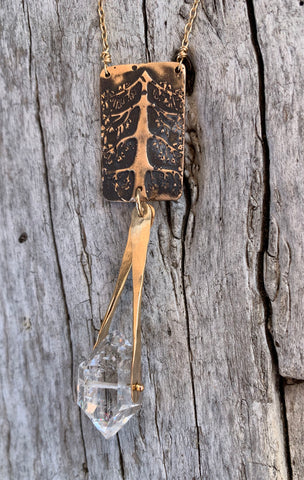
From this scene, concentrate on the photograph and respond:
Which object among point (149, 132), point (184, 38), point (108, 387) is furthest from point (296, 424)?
point (184, 38)

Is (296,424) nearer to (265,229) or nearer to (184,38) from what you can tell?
(265,229)

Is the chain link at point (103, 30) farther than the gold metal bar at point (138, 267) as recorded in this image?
Yes

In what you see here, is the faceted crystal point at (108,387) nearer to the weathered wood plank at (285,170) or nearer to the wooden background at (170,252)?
the wooden background at (170,252)

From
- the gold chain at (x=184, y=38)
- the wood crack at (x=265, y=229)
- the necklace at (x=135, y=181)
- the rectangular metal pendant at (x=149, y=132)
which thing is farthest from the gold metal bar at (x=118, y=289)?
the gold chain at (x=184, y=38)

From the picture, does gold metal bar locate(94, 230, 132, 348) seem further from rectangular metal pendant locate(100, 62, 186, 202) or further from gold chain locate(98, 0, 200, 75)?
gold chain locate(98, 0, 200, 75)

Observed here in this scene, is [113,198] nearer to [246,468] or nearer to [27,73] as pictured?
[27,73]

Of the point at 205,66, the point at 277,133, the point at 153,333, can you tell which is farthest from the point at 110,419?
the point at 205,66

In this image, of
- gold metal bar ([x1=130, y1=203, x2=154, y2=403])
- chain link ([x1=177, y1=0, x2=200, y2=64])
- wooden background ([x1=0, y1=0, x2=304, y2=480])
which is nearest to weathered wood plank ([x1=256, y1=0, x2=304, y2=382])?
wooden background ([x1=0, y1=0, x2=304, y2=480])
